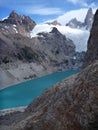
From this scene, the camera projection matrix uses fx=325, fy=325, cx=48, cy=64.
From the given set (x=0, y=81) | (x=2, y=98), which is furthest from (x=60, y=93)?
(x=0, y=81)

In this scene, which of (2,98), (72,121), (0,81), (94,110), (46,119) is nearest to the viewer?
(94,110)

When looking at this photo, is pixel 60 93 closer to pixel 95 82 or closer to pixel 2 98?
pixel 95 82

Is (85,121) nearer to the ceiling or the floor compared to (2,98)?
nearer to the ceiling

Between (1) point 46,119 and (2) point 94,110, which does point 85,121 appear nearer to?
(2) point 94,110

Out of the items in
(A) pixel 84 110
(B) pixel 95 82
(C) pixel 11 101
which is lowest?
(C) pixel 11 101

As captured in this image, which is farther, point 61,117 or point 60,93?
point 60,93

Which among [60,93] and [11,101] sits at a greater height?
[60,93]

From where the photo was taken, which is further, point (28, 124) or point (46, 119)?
point (28, 124)

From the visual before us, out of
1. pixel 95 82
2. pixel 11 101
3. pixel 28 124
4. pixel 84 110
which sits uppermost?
pixel 95 82

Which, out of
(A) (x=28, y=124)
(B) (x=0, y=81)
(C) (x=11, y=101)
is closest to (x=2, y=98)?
(C) (x=11, y=101)

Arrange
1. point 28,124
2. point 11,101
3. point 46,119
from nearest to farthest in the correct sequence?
point 46,119 < point 28,124 < point 11,101
